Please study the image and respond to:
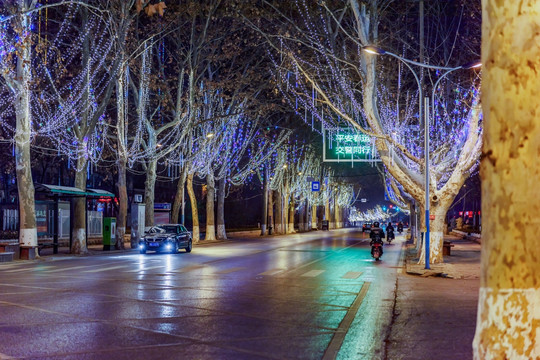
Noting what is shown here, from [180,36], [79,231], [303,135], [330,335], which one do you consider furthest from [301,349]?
[303,135]

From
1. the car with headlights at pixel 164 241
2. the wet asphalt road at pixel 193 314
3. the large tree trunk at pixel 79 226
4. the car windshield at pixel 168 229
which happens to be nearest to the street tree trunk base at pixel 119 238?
the car with headlights at pixel 164 241

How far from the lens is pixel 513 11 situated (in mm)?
4742

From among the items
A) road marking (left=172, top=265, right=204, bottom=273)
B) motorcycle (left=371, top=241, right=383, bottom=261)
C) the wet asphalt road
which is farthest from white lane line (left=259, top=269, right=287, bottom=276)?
motorcycle (left=371, top=241, right=383, bottom=261)

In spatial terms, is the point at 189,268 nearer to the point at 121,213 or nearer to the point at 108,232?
the point at 108,232

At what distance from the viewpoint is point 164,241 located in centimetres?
3334

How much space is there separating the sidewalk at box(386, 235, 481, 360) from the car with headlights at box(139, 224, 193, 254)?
624 inches

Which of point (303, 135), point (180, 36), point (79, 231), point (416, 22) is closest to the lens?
point (79, 231)

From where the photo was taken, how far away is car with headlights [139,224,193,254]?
109ft

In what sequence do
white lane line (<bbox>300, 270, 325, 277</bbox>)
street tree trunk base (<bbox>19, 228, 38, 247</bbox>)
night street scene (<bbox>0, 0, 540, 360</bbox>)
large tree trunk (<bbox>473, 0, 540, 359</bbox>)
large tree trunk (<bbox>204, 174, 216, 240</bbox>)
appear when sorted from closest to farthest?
large tree trunk (<bbox>473, 0, 540, 359</bbox>)
night street scene (<bbox>0, 0, 540, 360</bbox>)
white lane line (<bbox>300, 270, 325, 277</bbox>)
street tree trunk base (<bbox>19, 228, 38, 247</bbox>)
large tree trunk (<bbox>204, 174, 216, 240</bbox>)

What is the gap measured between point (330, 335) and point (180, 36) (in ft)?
108

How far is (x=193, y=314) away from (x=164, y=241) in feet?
72.5

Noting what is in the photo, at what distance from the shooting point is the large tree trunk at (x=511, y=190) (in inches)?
180

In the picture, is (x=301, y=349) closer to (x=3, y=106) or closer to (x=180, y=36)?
(x=3, y=106)

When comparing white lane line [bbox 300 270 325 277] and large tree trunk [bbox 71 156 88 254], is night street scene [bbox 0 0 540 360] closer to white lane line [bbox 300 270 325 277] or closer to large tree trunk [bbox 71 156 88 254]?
large tree trunk [bbox 71 156 88 254]
